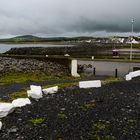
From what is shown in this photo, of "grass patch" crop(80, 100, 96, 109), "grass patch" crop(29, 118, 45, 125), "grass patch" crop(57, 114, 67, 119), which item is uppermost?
"grass patch" crop(80, 100, 96, 109)

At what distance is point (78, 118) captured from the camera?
41.5 ft

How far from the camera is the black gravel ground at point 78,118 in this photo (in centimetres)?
1117

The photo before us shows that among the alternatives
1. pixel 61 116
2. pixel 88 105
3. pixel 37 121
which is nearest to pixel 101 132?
pixel 61 116

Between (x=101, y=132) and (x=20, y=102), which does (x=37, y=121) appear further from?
(x=20, y=102)

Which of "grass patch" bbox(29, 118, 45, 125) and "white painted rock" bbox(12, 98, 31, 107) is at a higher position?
"white painted rock" bbox(12, 98, 31, 107)

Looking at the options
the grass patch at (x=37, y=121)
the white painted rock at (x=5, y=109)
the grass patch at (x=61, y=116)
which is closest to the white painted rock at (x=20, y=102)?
the white painted rock at (x=5, y=109)

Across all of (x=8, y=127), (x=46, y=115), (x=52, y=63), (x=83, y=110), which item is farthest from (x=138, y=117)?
(x=52, y=63)

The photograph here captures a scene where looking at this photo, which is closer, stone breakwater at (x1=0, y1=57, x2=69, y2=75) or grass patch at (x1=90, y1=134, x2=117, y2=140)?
grass patch at (x1=90, y1=134, x2=117, y2=140)

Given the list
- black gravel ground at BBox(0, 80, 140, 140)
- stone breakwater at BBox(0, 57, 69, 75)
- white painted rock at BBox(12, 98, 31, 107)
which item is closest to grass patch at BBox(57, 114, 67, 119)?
black gravel ground at BBox(0, 80, 140, 140)

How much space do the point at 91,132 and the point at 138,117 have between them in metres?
2.38

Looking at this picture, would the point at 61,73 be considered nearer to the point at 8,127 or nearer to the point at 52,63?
the point at 52,63

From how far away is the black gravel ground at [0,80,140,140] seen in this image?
36.7 feet

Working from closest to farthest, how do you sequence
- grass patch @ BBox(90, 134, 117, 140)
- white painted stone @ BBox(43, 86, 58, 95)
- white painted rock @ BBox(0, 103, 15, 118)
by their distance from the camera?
grass patch @ BBox(90, 134, 117, 140)
white painted rock @ BBox(0, 103, 15, 118)
white painted stone @ BBox(43, 86, 58, 95)

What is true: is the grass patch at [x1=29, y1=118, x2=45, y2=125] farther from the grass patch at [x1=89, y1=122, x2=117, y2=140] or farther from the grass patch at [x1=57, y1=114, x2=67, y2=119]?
the grass patch at [x1=89, y1=122, x2=117, y2=140]
